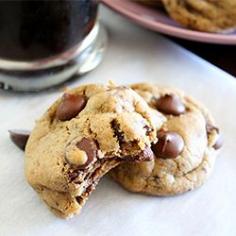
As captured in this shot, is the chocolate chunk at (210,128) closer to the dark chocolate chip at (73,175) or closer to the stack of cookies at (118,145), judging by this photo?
the stack of cookies at (118,145)

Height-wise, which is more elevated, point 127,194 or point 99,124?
point 99,124

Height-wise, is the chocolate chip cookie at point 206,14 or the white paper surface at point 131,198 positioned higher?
the chocolate chip cookie at point 206,14

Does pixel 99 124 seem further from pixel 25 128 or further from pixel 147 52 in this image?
pixel 147 52

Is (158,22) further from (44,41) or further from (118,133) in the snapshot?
(118,133)

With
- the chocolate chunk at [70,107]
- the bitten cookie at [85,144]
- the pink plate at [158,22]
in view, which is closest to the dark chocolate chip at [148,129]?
the bitten cookie at [85,144]

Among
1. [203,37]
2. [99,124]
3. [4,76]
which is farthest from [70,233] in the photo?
[203,37]

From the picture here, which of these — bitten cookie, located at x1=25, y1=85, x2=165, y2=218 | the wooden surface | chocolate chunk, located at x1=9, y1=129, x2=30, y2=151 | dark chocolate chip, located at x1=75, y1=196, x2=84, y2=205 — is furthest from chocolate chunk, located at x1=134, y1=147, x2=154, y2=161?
the wooden surface
